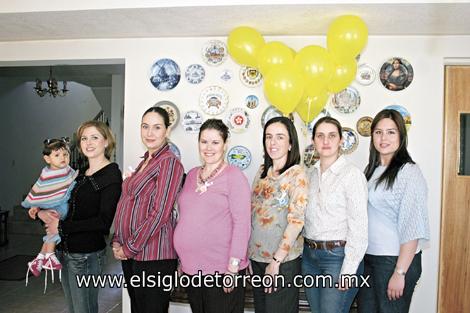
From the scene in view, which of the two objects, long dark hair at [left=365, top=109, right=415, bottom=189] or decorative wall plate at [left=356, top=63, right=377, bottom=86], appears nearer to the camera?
long dark hair at [left=365, top=109, right=415, bottom=189]

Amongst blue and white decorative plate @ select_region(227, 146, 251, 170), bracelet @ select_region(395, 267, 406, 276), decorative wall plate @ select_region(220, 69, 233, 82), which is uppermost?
decorative wall plate @ select_region(220, 69, 233, 82)

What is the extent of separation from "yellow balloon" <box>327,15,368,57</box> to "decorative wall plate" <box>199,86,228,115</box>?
964 millimetres

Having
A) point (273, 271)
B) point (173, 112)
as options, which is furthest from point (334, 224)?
point (173, 112)

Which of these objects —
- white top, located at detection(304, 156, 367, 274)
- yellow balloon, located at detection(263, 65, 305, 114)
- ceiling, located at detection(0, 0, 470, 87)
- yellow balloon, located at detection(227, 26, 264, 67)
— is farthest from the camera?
yellow balloon, located at detection(227, 26, 264, 67)

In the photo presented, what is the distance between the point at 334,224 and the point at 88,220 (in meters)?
1.24

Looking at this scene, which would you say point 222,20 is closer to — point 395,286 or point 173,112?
point 173,112

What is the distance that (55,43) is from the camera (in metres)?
3.05

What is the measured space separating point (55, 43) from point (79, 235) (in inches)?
76.5

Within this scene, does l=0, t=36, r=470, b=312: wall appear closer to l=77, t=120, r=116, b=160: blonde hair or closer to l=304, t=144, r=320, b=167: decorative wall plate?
l=304, t=144, r=320, b=167: decorative wall plate

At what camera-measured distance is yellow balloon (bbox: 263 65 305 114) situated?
6.81ft

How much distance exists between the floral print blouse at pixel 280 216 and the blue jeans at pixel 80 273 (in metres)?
0.86

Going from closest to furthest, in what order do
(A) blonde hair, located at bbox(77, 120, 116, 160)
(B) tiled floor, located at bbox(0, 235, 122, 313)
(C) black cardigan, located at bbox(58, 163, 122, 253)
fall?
(C) black cardigan, located at bbox(58, 163, 122, 253), (A) blonde hair, located at bbox(77, 120, 116, 160), (B) tiled floor, located at bbox(0, 235, 122, 313)

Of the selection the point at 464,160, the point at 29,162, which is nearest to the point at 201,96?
the point at 464,160

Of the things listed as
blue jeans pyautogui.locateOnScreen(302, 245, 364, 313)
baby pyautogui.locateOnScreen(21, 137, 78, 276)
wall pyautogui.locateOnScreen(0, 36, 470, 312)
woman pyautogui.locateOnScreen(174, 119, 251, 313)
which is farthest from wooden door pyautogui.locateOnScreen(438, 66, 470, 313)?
baby pyautogui.locateOnScreen(21, 137, 78, 276)
